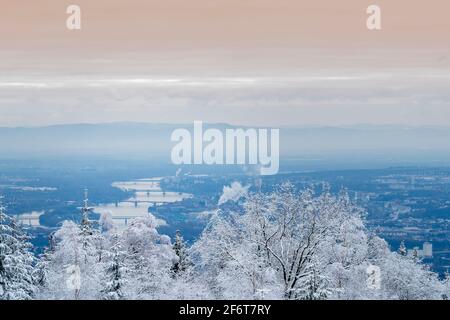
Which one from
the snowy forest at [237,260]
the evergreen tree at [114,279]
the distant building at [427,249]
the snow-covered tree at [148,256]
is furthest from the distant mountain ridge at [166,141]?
the evergreen tree at [114,279]

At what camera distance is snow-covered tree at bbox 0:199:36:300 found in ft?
37.9

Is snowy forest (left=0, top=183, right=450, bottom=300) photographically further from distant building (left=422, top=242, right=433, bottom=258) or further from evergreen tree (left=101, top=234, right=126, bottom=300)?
distant building (left=422, top=242, right=433, bottom=258)

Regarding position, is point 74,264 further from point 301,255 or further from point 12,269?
point 301,255

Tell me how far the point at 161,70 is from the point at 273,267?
4.07 metres

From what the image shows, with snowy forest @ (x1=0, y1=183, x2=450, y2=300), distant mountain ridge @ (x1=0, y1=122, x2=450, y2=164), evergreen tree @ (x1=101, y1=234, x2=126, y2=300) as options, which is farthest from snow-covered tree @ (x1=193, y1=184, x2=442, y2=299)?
evergreen tree @ (x1=101, y1=234, x2=126, y2=300)

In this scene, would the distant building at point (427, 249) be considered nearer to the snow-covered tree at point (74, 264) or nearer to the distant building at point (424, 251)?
the distant building at point (424, 251)

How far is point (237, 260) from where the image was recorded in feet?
42.5

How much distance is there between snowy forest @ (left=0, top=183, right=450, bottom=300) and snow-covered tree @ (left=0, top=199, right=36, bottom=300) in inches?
0.6

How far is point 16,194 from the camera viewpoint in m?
12.3

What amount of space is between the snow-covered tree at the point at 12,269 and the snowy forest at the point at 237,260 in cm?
2

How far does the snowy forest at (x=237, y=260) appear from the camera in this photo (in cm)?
1175
